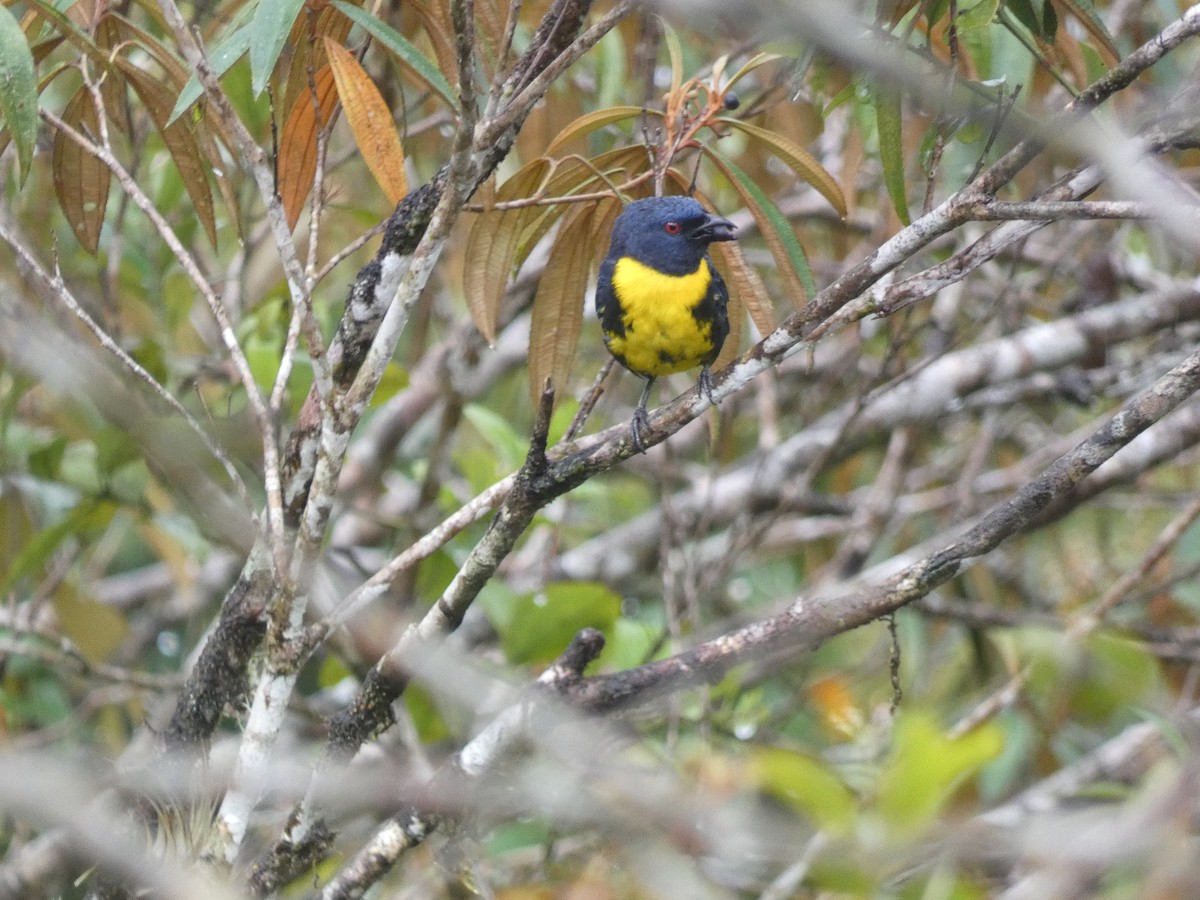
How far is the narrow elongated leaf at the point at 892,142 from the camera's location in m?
2.52

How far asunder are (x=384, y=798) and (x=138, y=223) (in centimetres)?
366

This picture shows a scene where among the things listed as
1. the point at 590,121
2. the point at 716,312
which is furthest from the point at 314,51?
the point at 716,312

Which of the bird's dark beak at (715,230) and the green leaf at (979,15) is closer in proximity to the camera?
the green leaf at (979,15)

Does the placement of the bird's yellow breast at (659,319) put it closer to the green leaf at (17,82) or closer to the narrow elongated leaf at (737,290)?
the narrow elongated leaf at (737,290)

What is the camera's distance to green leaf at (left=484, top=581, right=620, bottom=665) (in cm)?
356

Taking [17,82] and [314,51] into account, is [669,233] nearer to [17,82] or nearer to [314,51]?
[314,51]

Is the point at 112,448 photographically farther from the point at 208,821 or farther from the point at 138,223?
the point at 208,821

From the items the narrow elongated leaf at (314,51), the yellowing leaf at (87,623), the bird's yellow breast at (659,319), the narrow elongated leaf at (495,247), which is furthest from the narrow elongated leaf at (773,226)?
the yellowing leaf at (87,623)

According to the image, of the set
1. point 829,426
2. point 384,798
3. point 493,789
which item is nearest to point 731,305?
point 493,789

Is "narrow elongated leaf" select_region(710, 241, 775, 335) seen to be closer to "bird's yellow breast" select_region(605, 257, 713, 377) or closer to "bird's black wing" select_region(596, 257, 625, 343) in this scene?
"bird's yellow breast" select_region(605, 257, 713, 377)

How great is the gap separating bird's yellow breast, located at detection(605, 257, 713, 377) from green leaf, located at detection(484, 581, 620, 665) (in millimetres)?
652

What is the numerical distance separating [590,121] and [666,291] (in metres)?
0.65

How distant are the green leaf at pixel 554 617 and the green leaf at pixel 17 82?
1.84 metres

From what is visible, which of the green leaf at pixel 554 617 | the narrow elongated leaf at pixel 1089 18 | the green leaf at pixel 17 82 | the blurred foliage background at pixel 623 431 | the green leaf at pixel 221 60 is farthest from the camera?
the green leaf at pixel 554 617
